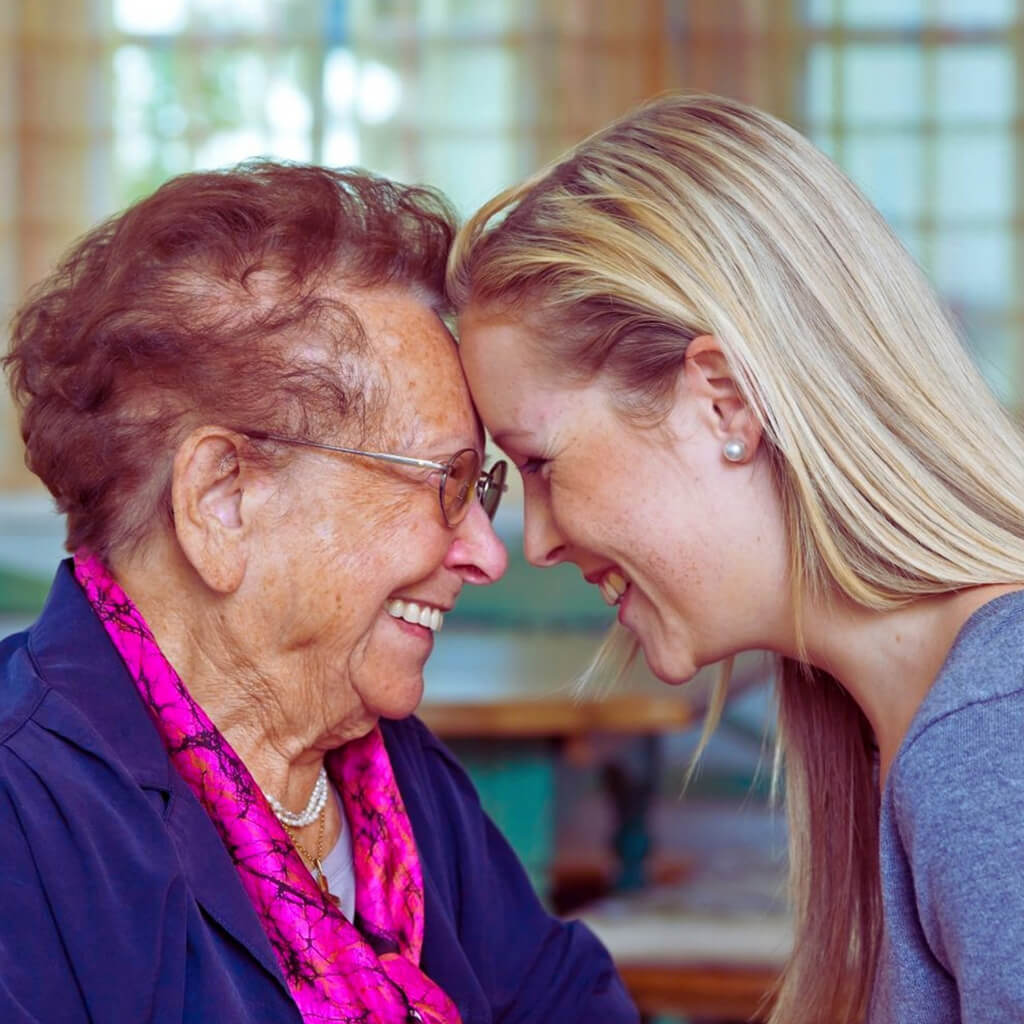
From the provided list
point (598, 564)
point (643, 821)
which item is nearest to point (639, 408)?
point (598, 564)

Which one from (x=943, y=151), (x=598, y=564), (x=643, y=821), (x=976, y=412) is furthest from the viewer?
(x=943, y=151)

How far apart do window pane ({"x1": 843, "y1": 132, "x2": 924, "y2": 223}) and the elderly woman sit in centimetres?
449

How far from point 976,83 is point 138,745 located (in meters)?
5.24

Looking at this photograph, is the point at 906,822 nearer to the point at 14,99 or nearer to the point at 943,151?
the point at 943,151

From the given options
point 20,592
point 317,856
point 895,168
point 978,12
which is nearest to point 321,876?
point 317,856

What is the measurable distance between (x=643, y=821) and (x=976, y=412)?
2331mm

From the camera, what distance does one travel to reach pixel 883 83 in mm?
5750

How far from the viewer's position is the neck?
1317 mm

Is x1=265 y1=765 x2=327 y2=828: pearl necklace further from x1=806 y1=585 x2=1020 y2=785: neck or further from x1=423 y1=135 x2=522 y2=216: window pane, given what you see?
x1=423 y1=135 x2=522 y2=216: window pane

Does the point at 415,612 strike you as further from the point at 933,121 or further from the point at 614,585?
the point at 933,121

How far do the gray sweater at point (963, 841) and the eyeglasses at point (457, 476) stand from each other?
509 millimetres

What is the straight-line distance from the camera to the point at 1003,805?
1100 mm

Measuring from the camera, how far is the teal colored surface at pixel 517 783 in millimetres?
2875

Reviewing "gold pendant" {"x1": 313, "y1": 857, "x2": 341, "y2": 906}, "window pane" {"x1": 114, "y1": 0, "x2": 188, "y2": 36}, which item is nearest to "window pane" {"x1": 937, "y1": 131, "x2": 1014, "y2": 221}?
"window pane" {"x1": 114, "y1": 0, "x2": 188, "y2": 36}
